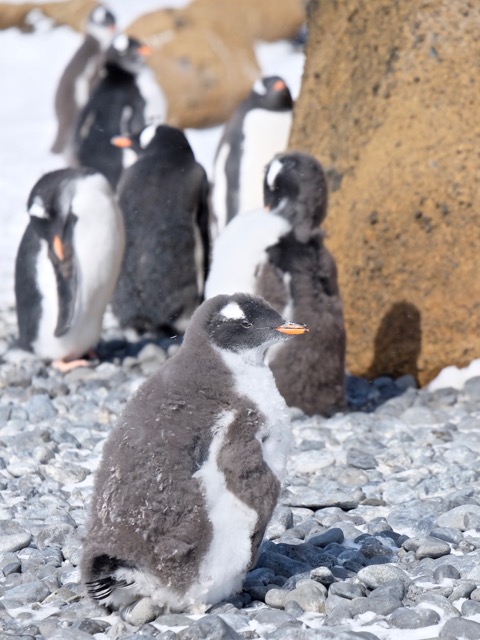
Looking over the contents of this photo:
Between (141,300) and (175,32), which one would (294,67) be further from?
(141,300)

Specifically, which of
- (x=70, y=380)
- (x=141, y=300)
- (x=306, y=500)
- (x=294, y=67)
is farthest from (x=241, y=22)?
(x=306, y=500)

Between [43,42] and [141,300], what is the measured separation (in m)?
13.5

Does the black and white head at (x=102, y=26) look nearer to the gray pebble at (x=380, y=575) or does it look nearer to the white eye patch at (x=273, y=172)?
the white eye patch at (x=273, y=172)

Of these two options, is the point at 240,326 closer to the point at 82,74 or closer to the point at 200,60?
the point at 82,74

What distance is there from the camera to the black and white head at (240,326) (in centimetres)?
309

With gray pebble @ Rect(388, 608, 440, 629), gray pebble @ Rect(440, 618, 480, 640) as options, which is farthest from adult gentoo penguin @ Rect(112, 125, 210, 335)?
gray pebble @ Rect(440, 618, 480, 640)

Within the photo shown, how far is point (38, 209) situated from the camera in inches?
255

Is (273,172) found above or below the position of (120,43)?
above

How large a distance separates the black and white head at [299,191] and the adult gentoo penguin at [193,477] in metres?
2.30

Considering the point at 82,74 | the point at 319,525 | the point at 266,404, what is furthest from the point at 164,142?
the point at 82,74

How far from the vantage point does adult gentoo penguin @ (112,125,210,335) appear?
7.19 metres

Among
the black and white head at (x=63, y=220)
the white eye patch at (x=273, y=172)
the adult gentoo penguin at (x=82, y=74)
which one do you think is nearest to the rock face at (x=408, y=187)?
the white eye patch at (x=273, y=172)

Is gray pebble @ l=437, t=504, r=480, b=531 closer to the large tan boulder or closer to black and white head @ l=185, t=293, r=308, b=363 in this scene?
black and white head @ l=185, t=293, r=308, b=363

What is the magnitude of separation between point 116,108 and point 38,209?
16.4 feet
